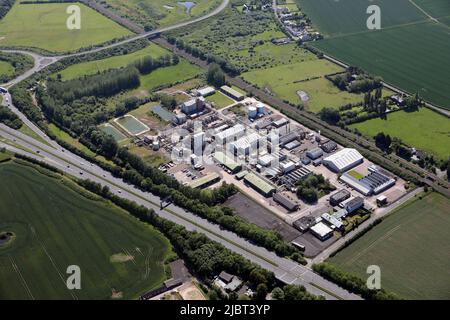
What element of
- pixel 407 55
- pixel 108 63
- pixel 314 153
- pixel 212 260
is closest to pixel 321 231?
pixel 212 260

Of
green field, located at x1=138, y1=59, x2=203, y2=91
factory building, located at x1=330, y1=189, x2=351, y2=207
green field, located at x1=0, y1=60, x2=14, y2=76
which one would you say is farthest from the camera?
green field, located at x1=0, y1=60, x2=14, y2=76

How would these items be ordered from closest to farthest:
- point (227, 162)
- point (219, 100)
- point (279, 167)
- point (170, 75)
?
point (279, 167) → point (227, 162) → point (219, 100) → point (170, 75)

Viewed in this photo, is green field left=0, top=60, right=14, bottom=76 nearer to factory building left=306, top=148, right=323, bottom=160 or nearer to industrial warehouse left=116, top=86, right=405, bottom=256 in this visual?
industrial warehouse left=116, top=86, right=405, bottom=256

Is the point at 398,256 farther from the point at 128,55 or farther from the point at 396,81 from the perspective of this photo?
the point at 128,55

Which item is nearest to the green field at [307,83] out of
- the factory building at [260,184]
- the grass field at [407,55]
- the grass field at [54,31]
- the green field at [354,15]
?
the grass field at [407,55]

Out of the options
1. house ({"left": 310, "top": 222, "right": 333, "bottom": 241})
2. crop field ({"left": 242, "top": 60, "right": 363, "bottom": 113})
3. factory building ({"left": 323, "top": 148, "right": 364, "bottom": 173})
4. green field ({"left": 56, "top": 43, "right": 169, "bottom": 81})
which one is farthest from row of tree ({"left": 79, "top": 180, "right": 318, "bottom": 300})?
green field ({"left": 56, "top": 43, "right": 169, "bottom": 81})

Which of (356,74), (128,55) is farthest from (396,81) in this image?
(128,55)

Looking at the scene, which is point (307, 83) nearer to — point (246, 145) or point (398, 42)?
point (246, 145)
